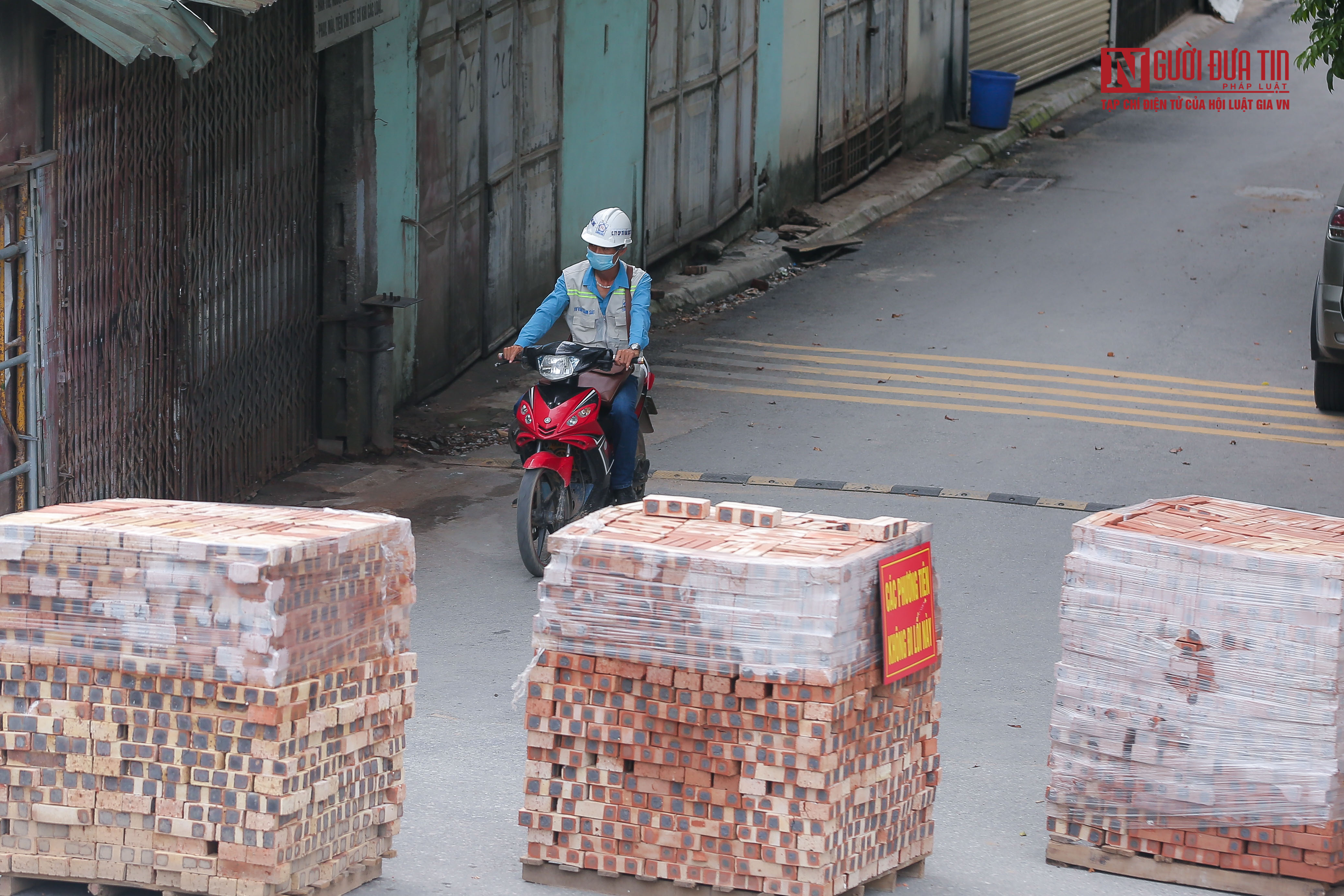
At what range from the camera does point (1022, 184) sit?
73.6 feet

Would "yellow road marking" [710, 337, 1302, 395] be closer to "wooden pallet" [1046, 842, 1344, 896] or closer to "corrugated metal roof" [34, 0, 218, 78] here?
"corrugated metal roof" [34, 0, 218, 78]

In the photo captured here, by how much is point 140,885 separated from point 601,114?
11104 mm

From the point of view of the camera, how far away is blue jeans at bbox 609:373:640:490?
33.3 feet

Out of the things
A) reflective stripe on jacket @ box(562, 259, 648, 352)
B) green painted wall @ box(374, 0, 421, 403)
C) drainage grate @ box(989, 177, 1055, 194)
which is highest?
drainage grate @ box(989, 177, 1055, 194)

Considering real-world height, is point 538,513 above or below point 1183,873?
above

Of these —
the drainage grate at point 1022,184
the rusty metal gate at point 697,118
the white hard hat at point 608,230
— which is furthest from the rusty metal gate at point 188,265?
the drainage grate at point 1022,184

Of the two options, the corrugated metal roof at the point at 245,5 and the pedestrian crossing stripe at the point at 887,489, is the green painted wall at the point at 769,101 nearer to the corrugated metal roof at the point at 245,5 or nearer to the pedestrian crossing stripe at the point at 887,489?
the pedestrian crossing stripe at the point at 887,489

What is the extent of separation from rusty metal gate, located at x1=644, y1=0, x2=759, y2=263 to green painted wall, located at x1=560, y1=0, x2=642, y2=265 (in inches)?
7.0

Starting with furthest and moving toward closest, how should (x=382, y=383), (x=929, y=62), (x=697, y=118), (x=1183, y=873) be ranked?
(x=929, y=62)
(x=697, y=118)
(x=382, y=383)
(x=1183, y=873)

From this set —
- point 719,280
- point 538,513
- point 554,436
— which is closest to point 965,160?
point 719,280

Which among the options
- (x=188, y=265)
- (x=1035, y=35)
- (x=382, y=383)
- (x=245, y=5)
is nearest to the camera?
(x=245, y=5)

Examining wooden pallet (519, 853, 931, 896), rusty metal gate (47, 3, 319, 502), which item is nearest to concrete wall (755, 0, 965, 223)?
rusty metal gate (47, 3, 319, 502)

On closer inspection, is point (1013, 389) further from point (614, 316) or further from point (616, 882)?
point (616, 882)

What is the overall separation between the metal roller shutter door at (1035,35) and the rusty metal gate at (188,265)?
15.1m
